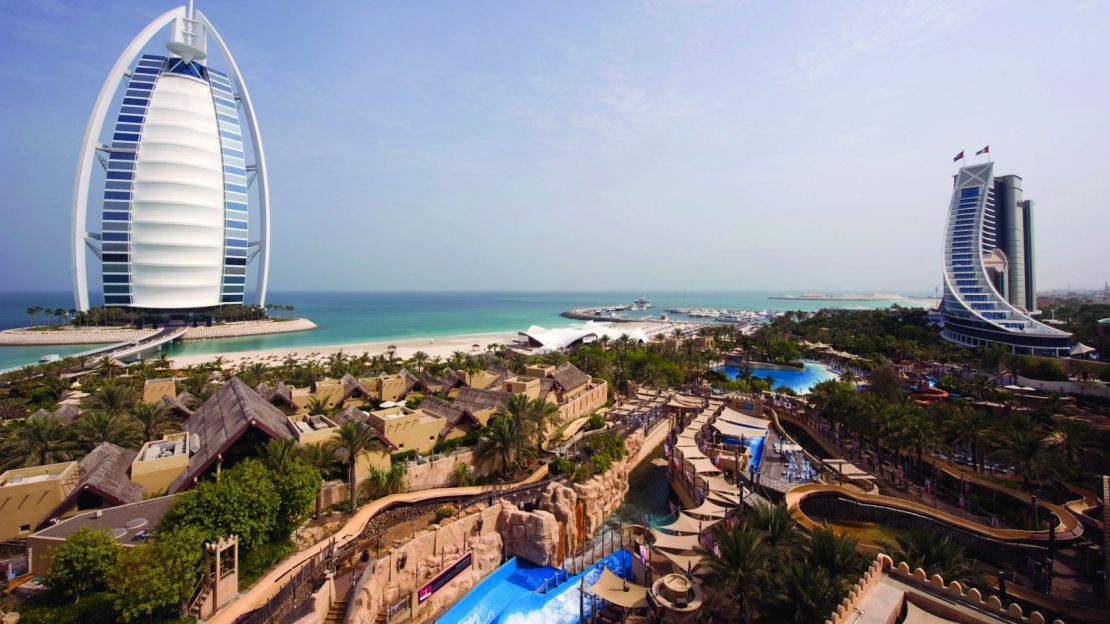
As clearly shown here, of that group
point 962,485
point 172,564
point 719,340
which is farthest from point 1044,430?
point 719,340

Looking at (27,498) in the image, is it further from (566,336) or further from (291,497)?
(566,336)

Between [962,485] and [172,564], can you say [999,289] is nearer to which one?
[962,485]

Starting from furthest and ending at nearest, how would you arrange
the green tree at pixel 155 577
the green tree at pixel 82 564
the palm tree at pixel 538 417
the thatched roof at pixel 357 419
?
1. the palm tree at pixel 538 417
2. the thatched roof at pixel 357 419
3. the green tree at pixel 82 564
4. the green tree at pixel 155 577

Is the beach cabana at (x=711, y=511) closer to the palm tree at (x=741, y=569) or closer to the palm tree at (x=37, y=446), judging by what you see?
the palm tree at (x=741, y=569)

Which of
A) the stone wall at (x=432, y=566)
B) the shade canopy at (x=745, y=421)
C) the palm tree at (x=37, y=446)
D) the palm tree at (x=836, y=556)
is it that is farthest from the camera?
the shade canopy at (x=745, y=421)

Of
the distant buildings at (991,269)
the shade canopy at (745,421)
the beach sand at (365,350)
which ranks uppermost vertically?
the distant buildings at (991,269)

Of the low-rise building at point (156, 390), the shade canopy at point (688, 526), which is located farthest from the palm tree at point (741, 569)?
the low-rise building at point (156, 390)

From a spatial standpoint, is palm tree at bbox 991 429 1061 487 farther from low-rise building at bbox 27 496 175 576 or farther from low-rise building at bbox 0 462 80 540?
low-rise building at bbox 0 462 80 540
